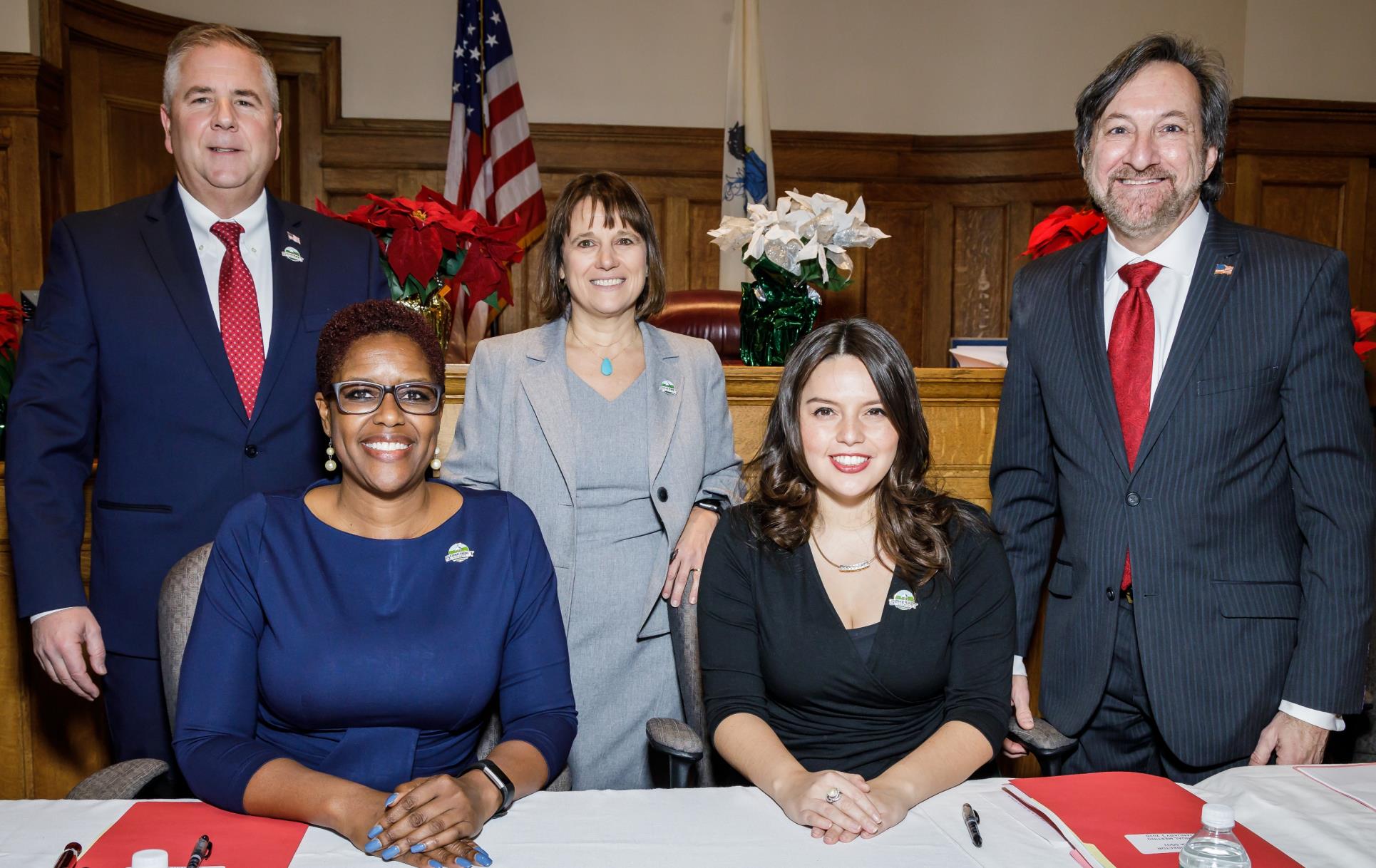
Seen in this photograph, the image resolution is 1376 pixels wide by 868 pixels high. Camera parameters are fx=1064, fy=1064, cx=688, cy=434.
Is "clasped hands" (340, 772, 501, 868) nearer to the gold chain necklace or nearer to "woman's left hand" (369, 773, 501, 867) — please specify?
"woman's left hand" (369, 773, 501, 867)

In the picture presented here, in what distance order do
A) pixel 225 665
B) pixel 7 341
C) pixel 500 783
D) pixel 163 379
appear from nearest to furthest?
pixel 500 783, pixel 225 665, pixel 163 379, pixel 7 341

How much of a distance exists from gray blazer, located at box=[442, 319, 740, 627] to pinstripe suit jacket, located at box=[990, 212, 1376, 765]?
2.58ft

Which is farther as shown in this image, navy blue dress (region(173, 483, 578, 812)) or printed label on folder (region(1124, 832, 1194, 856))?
navy blue dress (region(173, 483, 578, 812))

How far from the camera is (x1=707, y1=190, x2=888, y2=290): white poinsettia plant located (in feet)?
8.85

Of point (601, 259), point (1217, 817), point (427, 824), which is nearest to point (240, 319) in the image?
point (601, 259)

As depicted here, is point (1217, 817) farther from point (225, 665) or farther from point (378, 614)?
point (225, 665)

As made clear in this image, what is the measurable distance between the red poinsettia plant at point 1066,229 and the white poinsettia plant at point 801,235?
42 centimetres

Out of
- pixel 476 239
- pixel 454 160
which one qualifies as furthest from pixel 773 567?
pixel 454 160


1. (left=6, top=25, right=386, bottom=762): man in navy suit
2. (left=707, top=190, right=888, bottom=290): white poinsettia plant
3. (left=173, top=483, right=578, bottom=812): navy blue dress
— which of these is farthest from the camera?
(left=707, top=190, right=888, bottom=290): white poinsettia plant

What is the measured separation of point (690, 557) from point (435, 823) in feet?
3.15

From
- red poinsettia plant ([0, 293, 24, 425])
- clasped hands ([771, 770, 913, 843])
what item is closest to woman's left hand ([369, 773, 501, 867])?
clasped hands ([771, 770, 913, 843])

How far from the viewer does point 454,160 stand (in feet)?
17.1

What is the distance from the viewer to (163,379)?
2.14 m

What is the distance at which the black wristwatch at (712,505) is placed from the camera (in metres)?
2.34
